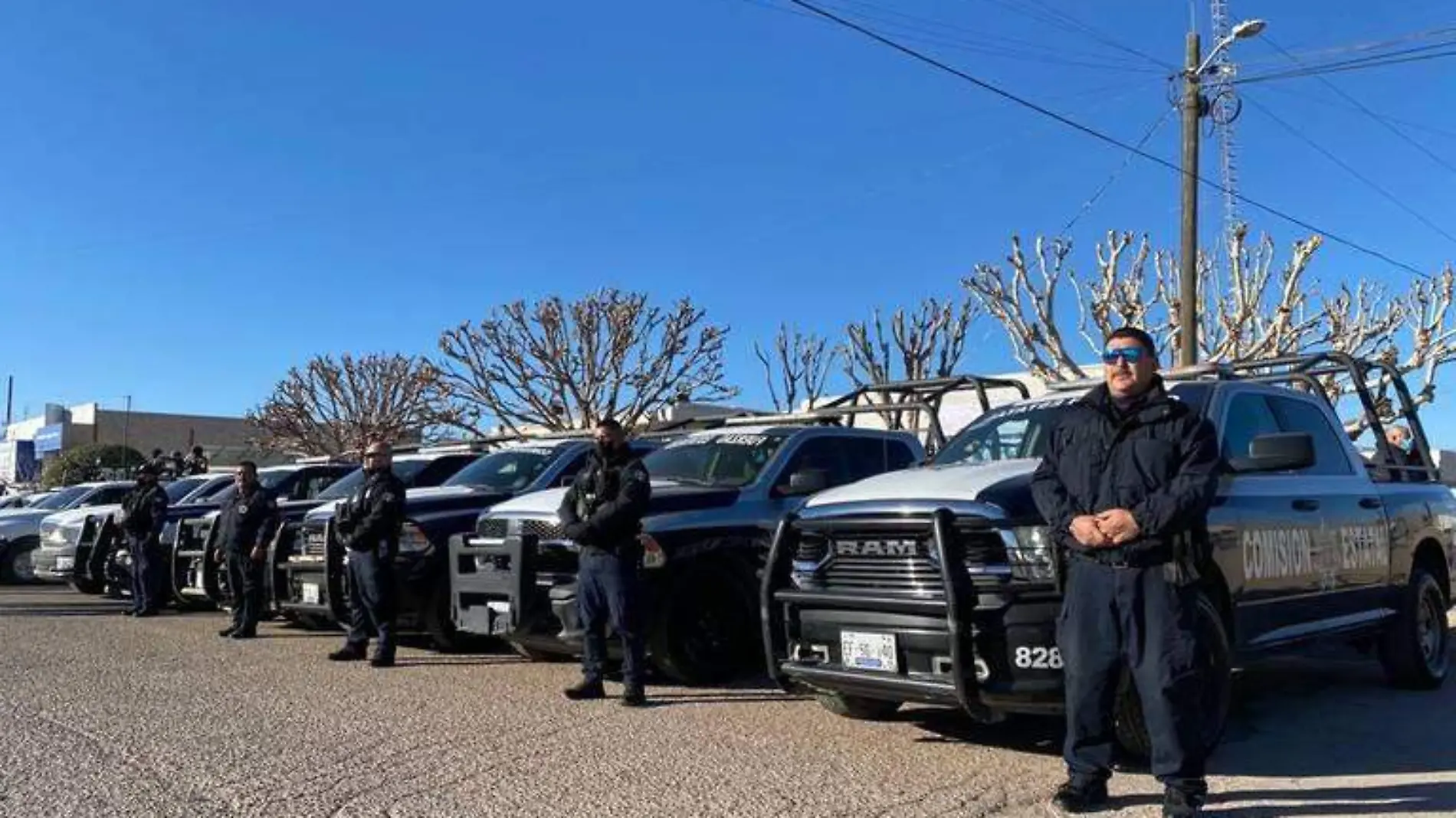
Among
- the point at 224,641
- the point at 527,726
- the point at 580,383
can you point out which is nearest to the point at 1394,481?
the point at 527,726

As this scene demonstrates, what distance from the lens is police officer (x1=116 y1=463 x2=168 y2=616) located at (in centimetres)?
1318

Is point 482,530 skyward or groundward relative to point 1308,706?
skyward

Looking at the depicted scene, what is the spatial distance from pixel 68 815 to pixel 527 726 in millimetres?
2446

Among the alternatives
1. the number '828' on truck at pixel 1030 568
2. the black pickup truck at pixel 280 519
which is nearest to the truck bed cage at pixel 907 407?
the number '828' on truck at pixel 1030 568

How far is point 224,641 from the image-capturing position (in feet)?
35.9

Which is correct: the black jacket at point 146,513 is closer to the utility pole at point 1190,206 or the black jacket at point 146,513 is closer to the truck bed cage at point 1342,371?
the truck bed cage at point 1342,371

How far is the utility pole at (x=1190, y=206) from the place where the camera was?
51.9 feet

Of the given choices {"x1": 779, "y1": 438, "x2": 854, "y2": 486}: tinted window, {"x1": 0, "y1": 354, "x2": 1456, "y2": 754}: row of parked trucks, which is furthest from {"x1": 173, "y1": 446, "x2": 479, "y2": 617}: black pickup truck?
{"x1": 779, "y1": 438, "x2": 854, "y2": 486}: tinted window

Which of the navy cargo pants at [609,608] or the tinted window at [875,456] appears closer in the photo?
the navy cargo pants at [609,608]

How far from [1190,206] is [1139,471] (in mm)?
12445

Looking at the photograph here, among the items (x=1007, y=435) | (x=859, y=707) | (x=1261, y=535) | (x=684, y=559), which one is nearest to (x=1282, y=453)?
(x=1261, y=535)

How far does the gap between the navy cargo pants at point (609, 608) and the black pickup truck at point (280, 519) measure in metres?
4.69

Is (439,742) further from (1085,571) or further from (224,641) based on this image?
(224,641)

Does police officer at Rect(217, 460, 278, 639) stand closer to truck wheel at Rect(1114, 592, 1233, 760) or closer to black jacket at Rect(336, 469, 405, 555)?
black jacket at Rect(336, 469, 405, 555)
